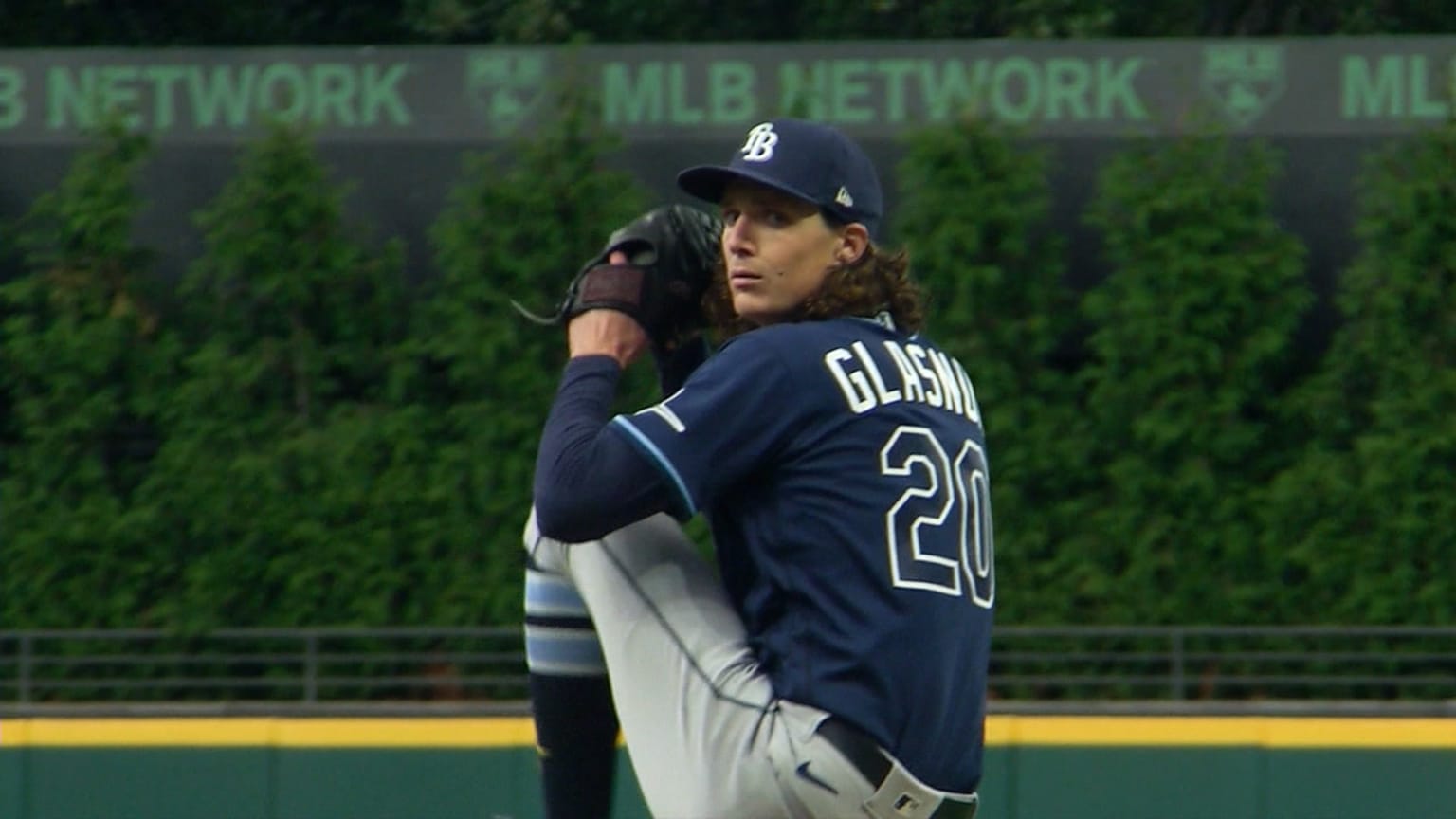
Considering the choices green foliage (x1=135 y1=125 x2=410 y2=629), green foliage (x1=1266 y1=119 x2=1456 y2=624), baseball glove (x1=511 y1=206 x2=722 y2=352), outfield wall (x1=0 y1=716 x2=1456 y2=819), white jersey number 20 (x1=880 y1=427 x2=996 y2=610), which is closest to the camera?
white jersey number 20 (x1=880 y1=427 x2=996 y2=610)

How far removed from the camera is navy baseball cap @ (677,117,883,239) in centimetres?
304

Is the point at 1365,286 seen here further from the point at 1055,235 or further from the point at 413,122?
the point at 413,122

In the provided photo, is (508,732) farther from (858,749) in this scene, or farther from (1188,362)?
(858,749)

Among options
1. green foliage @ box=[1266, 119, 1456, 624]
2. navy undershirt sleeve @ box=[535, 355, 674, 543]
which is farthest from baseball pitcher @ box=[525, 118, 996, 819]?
green foliage @ box=[1266, 119, 1456, 624]

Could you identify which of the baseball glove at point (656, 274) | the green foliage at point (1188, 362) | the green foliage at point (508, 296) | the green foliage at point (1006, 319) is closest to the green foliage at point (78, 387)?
the green foliage at point (508, 296)

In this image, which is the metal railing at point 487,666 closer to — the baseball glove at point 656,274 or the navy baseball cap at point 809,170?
the baseball glove at point 656,274

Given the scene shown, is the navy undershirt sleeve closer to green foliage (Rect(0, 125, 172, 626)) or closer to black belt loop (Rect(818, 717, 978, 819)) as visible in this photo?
black belt loop (Rect(818, 717, 978, 819))

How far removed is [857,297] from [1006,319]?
670 cm

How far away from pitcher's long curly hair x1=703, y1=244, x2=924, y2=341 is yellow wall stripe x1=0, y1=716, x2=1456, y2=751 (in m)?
4.07

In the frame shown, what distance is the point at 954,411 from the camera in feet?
10.3

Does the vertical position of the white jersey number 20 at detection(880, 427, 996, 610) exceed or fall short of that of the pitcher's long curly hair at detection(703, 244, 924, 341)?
it falls short

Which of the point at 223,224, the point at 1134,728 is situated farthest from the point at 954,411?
the point at 223,224

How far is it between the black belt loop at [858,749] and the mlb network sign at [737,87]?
6901mm

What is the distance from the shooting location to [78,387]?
395 inches
